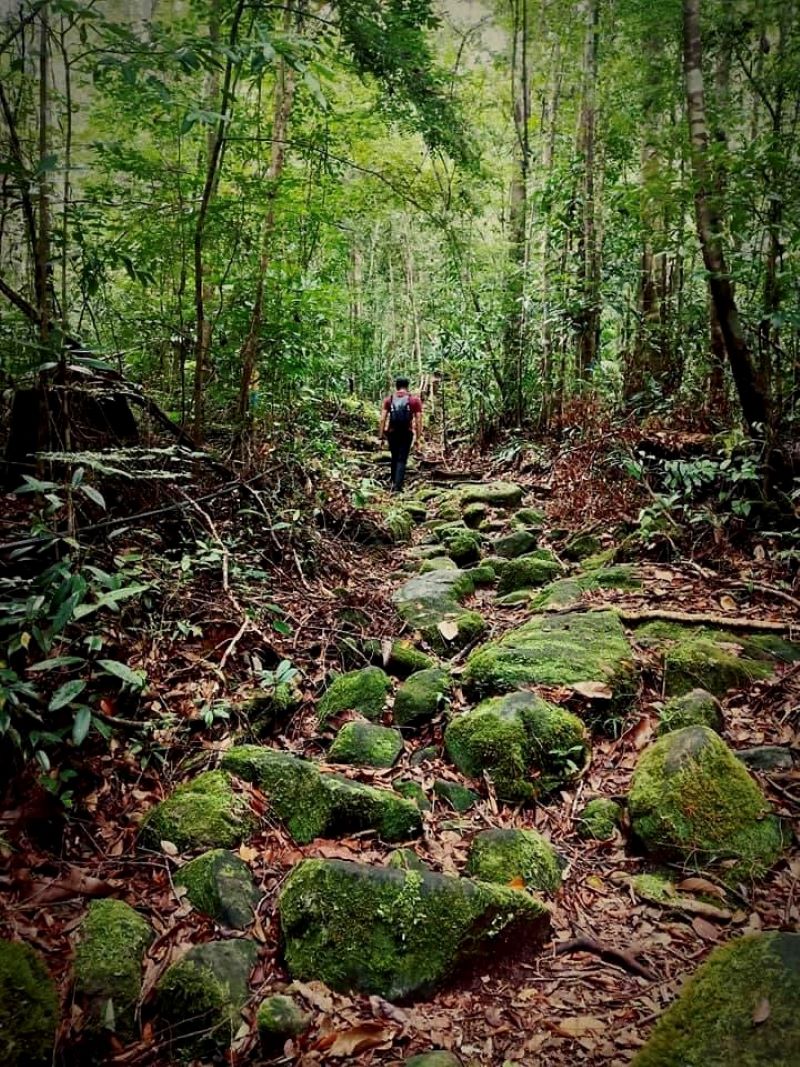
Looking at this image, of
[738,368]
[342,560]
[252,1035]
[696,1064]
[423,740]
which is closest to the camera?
[696,1064]

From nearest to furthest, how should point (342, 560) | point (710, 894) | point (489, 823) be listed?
point (710, 894) → point (489, 823) → point (342, 560)

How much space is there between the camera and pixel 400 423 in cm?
1030

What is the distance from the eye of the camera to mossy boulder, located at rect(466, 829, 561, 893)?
2.82 metres

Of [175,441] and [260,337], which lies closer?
[175,441]

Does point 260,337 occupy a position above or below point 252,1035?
above

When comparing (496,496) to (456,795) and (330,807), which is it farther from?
(330,807)

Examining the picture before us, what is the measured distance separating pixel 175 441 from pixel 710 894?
533 cm

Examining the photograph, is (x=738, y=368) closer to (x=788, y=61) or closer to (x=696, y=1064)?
(x=788, y=61)

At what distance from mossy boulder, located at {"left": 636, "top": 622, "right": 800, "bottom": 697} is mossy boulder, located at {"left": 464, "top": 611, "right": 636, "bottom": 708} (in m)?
0.26

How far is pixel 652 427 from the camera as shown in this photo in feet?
24.9

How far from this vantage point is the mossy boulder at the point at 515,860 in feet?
9.25

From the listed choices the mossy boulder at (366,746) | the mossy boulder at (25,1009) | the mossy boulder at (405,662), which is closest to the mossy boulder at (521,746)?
the mossy boulder at (366,746)

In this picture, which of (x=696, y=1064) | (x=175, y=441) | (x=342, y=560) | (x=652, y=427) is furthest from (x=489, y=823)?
(x=652, y=427)

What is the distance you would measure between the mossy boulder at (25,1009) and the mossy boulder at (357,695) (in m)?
2.20
